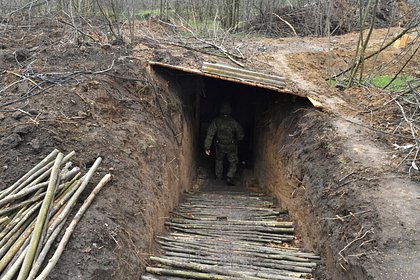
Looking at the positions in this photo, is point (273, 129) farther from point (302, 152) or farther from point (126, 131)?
point (126, 131)

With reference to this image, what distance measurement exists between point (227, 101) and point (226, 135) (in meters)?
1.73

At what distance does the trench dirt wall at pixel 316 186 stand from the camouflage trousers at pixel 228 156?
5.72ft

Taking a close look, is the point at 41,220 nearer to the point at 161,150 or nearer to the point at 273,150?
the point at 161,150

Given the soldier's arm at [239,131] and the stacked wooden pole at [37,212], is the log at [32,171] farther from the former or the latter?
the soldier's arm at [239,131]

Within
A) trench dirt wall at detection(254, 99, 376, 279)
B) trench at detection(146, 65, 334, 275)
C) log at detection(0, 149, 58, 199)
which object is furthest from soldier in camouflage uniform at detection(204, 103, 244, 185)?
log at detection(0, 149, 58, 199)

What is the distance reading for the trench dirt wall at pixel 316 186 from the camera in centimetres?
509

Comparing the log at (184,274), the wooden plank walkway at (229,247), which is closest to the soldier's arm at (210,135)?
the wooden plank walkway at (229,247)

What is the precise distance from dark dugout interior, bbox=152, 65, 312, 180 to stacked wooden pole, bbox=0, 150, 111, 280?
4.47 metres

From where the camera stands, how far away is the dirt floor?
180 inches

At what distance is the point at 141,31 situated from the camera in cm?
1316

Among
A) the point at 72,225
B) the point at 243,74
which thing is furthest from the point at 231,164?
the point at 72,225

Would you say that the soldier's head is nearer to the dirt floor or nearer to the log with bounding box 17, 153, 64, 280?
the dirt floor

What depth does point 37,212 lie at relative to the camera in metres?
4.39

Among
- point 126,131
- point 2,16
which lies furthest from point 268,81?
point 2,16
